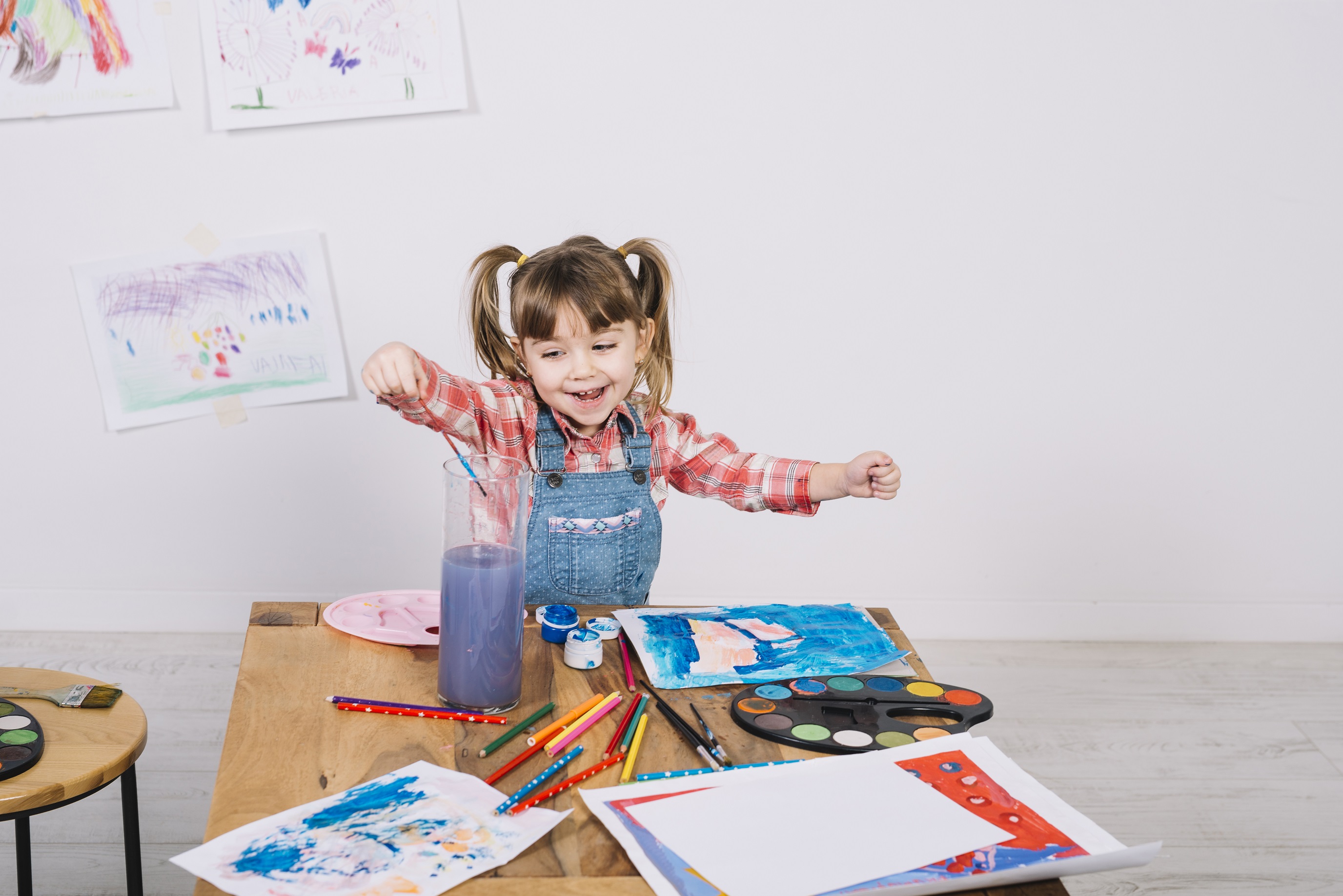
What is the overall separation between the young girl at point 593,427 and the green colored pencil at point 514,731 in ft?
1.48

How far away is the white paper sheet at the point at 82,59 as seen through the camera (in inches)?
88.0

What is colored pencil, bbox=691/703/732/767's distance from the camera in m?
0.81

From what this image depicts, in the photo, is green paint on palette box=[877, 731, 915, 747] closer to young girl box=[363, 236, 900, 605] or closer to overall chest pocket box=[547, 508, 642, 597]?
young girl box=[363, 236, 900, 605]

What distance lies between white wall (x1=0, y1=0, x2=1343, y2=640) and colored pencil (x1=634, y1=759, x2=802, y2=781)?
66.1 inches

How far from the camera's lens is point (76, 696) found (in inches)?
43.0

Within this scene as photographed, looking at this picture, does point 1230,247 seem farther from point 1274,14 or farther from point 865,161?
point 865,161

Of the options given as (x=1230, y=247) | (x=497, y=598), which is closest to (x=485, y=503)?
(x=497, y=598)

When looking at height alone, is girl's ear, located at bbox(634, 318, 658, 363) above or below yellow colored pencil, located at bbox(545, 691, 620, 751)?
above

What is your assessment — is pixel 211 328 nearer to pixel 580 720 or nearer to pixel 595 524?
pixel 595 524

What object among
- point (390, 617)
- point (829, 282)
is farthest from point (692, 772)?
point (829, 282)

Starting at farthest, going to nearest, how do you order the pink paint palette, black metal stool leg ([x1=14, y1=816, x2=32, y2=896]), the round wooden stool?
black metal stool leg ([x1=14, y1=816, x2=32, y2=896]), the pink paint palette, the round wooden stool

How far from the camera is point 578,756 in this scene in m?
0.81

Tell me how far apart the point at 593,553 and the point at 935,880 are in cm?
74

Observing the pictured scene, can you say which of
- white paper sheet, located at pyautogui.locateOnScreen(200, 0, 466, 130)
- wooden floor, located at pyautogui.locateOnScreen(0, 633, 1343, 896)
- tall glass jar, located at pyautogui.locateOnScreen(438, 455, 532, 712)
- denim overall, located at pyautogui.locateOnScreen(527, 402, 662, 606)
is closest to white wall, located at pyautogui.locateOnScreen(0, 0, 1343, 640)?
white paper sheet, located at pyautogui.locateOnScreen(200, 0, 466, 130)
